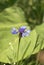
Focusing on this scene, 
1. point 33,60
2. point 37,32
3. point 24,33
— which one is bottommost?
point 33,60

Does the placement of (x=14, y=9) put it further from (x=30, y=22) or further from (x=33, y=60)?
(x=33, y=60)

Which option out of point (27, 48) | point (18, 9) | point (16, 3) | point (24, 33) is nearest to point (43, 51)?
point (27, 48)

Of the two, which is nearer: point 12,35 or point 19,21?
point 12,35

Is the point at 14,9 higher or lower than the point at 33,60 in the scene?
higher

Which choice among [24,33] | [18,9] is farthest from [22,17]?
[24,33]

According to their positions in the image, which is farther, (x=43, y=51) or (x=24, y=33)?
(x=43, y=51)

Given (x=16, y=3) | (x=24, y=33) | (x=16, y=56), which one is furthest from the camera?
(x=16, y=3)

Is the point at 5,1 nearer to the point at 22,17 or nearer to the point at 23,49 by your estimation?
the point at 22,17

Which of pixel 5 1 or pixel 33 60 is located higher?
pixel 5 1

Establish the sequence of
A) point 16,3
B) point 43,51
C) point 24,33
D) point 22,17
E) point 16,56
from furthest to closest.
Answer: point 16,3 → point 22,17 → point 43,51 → point 16,56 → point 24,33
